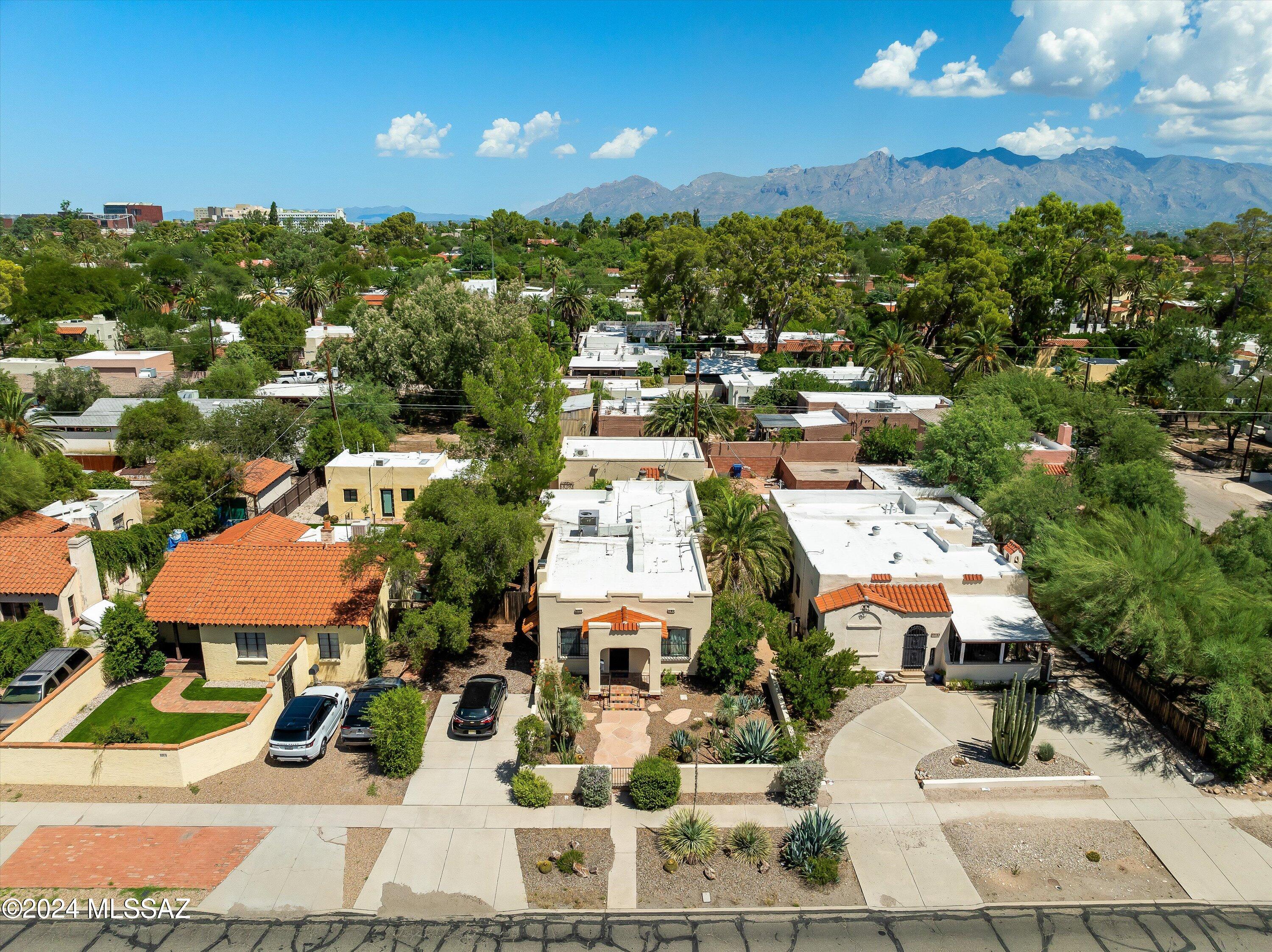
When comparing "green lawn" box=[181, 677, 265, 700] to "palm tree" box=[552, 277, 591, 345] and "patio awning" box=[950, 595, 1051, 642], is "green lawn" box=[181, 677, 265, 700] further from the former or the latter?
"palm tree" box=[552, 277, 591, 345]

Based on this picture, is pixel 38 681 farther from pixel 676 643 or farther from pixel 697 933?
pixel 697 933

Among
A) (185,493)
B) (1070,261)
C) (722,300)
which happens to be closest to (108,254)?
(722,300)

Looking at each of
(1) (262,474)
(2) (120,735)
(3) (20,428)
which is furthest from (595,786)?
(3) (20,428)

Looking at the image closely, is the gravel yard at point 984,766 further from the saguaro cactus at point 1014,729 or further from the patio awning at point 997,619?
the patio awning at point 997,619

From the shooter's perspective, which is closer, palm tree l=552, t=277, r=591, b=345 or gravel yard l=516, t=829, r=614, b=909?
gravel yard l=516, t=829, r=614, b=909

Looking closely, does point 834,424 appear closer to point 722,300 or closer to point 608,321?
point 722,300

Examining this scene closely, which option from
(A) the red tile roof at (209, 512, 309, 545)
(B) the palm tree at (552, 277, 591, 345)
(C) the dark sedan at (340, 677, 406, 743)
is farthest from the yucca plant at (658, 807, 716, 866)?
(B) the palm tree at (552, 277, 591, 345)

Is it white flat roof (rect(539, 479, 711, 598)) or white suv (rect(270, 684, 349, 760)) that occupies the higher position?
white flat roof (rect(539, 479, 711, 598))
